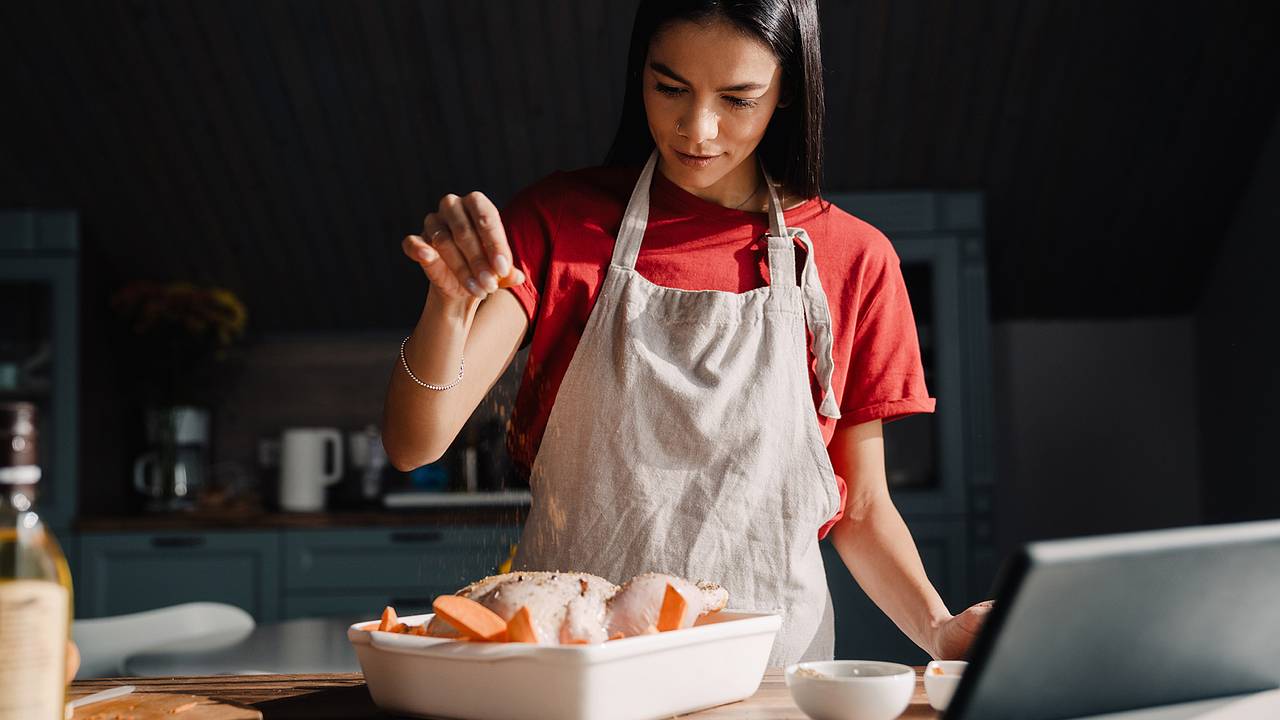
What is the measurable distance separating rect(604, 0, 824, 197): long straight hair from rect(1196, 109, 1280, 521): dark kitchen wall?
2695mm

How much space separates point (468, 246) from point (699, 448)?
1.32ft

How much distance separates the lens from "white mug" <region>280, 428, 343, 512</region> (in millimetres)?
3873

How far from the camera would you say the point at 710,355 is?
123 centimetres

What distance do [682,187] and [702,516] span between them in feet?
1.25

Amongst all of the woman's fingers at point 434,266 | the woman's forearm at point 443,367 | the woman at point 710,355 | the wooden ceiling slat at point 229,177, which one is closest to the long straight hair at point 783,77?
the woman at point 710,355

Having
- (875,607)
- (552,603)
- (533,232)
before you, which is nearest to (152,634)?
(533,232)

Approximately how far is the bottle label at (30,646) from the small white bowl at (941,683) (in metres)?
0.50

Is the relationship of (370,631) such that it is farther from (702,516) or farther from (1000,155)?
(1000,155)

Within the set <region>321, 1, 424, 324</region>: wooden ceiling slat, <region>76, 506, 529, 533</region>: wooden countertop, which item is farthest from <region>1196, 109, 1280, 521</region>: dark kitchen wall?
<region>321, 1, 424, 324</region>: wooden ceiling slat

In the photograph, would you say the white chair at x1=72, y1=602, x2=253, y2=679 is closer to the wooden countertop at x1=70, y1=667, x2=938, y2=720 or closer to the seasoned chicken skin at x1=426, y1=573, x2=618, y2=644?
the wooden countertop at x1=70, y1=667, x2=938, y2=720

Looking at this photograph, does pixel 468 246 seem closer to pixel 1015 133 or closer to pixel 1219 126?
pixel 1015 133

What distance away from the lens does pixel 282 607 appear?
3.62 m

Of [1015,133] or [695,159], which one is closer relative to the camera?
[695,159]

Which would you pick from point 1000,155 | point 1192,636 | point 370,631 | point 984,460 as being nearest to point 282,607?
point 984,460
